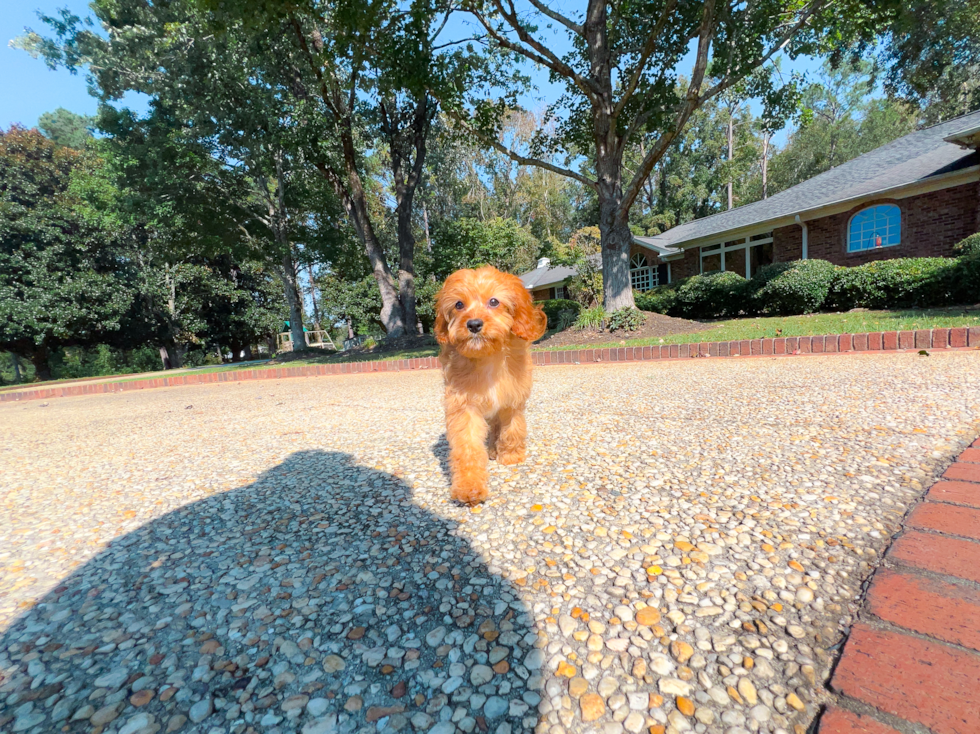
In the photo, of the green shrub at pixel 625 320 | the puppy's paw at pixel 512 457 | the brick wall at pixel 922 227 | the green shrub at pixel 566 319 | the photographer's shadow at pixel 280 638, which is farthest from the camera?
the brick wall at pixel 922 227

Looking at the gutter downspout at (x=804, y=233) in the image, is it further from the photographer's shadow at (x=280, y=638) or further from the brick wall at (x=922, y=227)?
the photographer's shadow at (x=280, y=638)

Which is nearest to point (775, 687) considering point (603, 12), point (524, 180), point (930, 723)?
point (930, 723)

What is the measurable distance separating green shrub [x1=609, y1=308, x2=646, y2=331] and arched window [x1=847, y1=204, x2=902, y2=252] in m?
10.6

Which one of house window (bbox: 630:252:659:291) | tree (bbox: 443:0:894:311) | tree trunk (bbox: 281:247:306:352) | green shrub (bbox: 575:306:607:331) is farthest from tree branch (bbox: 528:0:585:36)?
house window (bbox: 630:252:659:291)

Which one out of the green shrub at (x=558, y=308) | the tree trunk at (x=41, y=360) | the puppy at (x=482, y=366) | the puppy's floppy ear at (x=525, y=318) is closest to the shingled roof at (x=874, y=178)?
the green shrub at (x=558, y=308)

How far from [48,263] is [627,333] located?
2757 cm

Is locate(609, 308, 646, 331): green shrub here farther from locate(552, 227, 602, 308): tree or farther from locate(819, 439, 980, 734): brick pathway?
locate(552, 227, 602, 308): tree

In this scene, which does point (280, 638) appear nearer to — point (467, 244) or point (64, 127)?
point (467, 244)

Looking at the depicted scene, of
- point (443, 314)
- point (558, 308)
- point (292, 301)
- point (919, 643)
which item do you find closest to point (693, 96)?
point (558, 308)

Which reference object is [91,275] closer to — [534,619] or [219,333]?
[219,333]

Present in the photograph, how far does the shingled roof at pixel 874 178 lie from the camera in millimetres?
12281

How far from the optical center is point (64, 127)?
2830cm

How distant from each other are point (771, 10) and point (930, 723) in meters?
11.9

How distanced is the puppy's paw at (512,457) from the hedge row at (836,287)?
1194cm
